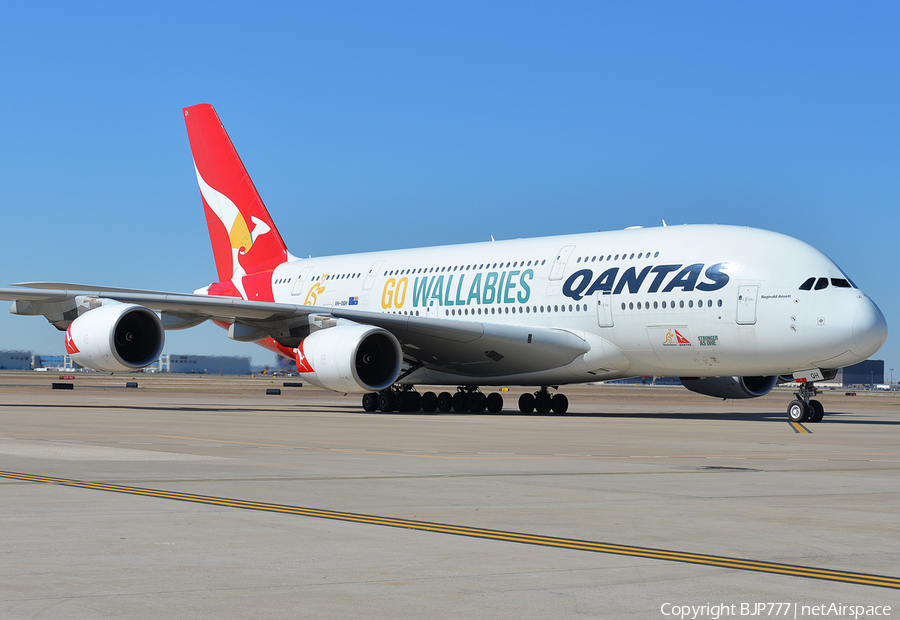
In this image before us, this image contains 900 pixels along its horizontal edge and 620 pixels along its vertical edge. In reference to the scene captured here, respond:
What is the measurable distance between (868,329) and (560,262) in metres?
7.84

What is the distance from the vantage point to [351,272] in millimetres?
33000

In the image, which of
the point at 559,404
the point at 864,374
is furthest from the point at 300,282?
the point at 864,374

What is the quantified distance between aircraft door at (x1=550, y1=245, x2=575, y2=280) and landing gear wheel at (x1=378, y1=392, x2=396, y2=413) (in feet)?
18.0

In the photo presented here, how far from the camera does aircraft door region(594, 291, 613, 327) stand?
84.7 ft

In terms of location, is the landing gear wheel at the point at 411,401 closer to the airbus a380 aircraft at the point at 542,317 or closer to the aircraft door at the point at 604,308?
the airbus a380 aircraft at the point at 542,317

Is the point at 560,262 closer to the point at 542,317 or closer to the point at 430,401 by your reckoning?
the point at 542,317

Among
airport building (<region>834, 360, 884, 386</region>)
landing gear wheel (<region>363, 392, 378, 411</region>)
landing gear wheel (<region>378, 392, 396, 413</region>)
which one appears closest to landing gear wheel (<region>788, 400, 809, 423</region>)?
landing gear wheel (<region>378, 392, 396, 413</region>)

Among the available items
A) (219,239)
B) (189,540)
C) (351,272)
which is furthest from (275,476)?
(219,239)

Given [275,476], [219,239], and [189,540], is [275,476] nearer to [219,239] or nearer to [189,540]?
[189,540]

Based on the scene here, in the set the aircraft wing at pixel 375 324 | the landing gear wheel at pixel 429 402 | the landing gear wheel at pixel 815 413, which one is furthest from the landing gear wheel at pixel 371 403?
the landing gear wheel at pixel 815 413

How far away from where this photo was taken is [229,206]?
36.3 meters

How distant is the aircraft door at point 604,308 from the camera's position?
25812 mm

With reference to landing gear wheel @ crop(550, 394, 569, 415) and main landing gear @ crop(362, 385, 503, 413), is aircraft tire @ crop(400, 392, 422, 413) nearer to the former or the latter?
main landing gear @ crop(362, 385, 503, 413)

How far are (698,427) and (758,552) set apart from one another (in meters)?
15.5
